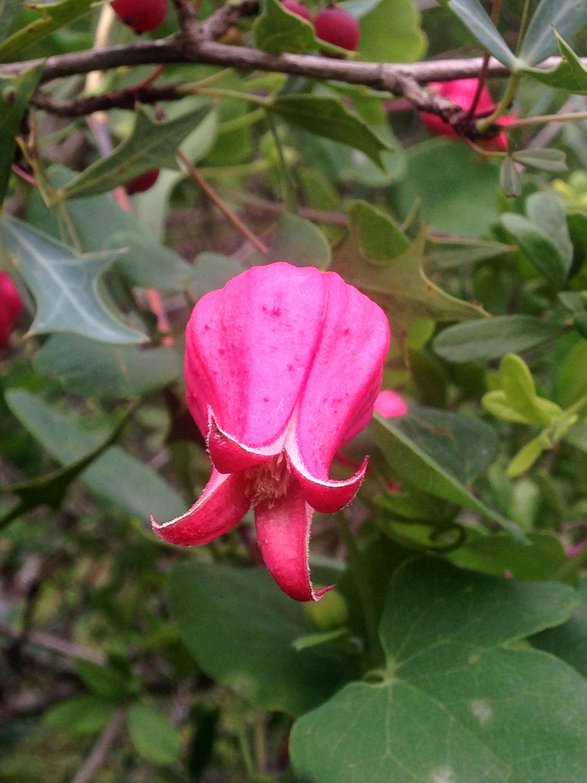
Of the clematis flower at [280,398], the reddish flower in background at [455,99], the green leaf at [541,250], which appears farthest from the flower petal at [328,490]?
the reddish flower in background at [455,99]

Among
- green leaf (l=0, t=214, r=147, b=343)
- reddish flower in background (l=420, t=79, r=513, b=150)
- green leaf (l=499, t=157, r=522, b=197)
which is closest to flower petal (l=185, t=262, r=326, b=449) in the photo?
green leaf (l=0, t=214, r=147, b=343)

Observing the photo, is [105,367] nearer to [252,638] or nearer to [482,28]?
[252,638]

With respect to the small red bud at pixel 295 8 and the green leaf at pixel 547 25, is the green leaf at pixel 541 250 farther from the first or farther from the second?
the small red bud at pixel 295 8

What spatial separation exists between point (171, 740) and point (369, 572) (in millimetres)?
516

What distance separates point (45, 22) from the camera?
61 cm

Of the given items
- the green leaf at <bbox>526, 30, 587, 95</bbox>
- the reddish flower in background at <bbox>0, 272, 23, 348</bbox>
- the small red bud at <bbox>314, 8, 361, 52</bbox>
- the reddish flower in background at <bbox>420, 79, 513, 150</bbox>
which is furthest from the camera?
the reddish flower in background at <bbox>0, 272, 23, 348</bbox>

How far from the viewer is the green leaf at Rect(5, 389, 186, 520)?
893mm

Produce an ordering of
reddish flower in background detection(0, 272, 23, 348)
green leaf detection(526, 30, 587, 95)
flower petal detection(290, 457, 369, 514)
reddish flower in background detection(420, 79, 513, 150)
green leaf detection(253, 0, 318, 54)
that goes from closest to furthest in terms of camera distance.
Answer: flower petal detection(290, 457, 369, 514) < green leaf detection(526, 30, 587, 95) < green leaf detection(253, 0, 318, 54) < reddish flower in background detection(420, 79, 513, 150) < reddish flower in background detection(0, 272, 23, 348)

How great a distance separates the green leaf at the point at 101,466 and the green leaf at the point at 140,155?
28 centimetres

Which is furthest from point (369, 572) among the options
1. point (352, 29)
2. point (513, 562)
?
point (352, 29)

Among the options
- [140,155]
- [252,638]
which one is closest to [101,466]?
[252,638]

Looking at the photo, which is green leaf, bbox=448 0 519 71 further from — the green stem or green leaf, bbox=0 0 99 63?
the green stem

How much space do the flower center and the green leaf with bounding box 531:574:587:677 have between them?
12.7 inches

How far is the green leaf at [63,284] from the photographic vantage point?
25.9 inches
